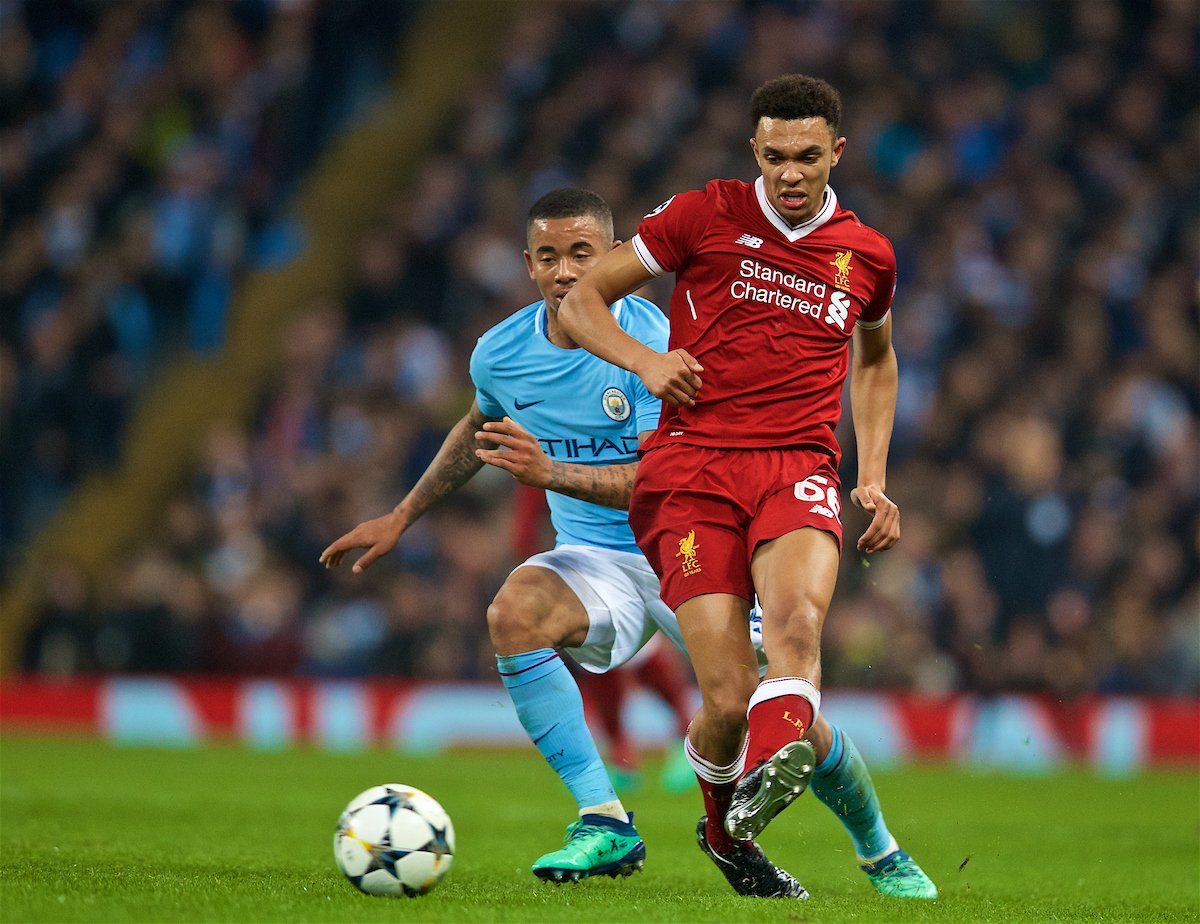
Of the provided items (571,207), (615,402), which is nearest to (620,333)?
(615,402)

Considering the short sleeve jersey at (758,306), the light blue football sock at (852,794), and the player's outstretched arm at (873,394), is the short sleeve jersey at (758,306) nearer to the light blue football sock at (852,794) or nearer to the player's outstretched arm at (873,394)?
the player's outstretched arm at (873,394)

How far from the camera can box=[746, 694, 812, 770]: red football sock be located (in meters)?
4.38

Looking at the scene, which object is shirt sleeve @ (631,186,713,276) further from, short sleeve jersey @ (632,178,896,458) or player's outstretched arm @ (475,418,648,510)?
player's outstretched arm @ (475,418,648,510)

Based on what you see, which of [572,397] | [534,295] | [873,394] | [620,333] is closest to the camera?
[620,333]

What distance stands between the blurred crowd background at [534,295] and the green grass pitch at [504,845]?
133 cm

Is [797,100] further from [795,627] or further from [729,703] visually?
[729,703]

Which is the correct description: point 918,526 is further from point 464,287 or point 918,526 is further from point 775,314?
point 775,314

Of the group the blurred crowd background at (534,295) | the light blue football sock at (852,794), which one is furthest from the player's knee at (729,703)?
the blurred crowd background at (534,295)

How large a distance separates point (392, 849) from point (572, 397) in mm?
1839

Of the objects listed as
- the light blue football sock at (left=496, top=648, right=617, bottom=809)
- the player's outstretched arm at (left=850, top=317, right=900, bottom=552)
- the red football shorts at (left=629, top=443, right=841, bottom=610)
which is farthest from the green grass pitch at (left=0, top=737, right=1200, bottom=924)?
the player's outstretched arm at (left=850, top=317, right=900, bottom=552)

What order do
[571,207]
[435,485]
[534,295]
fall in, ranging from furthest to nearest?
[534,295], [435,485], [571,207]

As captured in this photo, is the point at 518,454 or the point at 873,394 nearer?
the point at 518,454

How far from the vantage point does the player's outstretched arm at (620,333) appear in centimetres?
467

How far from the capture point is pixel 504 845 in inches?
271
